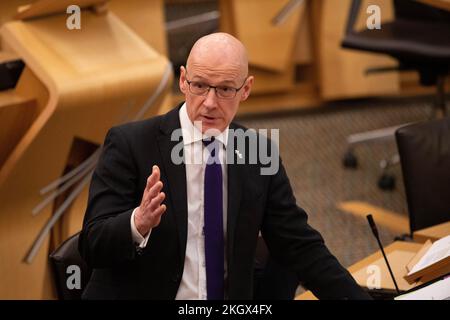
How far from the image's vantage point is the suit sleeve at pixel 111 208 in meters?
1.73

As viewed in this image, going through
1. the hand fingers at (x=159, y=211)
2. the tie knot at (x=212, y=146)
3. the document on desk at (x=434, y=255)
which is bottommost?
the document on desk at (x=434, y=255)

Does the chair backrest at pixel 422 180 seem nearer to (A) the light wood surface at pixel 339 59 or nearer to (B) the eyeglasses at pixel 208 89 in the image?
(B) the eyeglasses at pixel 208 89

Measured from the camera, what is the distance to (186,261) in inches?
74.4

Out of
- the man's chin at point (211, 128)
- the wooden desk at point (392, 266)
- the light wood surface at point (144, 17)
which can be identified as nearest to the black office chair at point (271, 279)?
the wooden desk at point (392, 266)

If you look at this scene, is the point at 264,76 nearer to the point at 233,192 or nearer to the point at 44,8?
the point at 44,8

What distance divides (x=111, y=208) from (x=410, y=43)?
2740 mm

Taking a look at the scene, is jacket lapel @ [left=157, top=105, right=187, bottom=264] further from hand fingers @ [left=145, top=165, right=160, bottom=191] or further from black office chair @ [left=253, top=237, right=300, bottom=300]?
black office chair @ [left=253, top=237, right=300, bottom=300]

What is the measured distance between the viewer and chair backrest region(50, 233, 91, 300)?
204 centimetres

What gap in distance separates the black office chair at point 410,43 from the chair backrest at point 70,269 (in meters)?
2.51

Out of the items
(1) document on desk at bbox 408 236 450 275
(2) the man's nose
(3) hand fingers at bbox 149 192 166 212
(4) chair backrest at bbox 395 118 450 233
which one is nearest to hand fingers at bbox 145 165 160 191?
(3) hand fingers at bbox 149 192 166 212

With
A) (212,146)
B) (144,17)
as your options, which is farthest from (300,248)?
(144,17)

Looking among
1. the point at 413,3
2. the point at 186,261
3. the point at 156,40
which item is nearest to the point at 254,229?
the point at 186,261

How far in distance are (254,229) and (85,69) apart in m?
1.21
